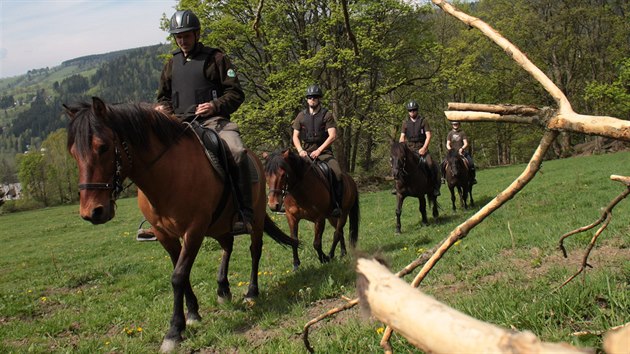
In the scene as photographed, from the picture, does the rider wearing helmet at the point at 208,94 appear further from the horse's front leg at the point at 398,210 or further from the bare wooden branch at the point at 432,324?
the horse's front leg at the point at 398,210

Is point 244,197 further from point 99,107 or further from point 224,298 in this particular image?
point 99,107

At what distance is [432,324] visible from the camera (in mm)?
836

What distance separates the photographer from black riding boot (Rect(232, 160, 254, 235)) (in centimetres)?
564

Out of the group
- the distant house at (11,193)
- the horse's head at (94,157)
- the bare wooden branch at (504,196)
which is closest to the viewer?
the bare wooden branch at (504,196)

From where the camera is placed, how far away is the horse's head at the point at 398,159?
11.8m

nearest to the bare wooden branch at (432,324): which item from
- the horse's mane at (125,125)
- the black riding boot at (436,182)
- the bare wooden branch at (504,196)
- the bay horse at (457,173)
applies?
the bare wooden branch at (504,196)

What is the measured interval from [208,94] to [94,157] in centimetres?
193

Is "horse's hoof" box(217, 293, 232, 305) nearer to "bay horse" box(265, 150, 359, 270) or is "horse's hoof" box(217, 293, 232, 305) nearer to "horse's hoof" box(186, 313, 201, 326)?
"horse's hoof" box(186, 313, 201, 326)

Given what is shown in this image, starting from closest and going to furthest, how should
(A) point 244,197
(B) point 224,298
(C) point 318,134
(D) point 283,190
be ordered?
(A) point 244,197
(B) point 224,298
(D) point 283,190
(C) point 318,134

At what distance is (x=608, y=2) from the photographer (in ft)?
121

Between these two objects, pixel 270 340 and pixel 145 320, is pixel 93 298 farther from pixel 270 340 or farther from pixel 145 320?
pixel 270 340

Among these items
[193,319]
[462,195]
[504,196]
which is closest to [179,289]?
[193,319]

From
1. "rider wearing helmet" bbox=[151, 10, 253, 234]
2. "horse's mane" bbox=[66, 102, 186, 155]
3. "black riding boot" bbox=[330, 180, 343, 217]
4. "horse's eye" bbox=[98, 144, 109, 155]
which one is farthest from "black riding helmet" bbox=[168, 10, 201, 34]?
"black riding boot" bbox=[330, 180, 343, 217]

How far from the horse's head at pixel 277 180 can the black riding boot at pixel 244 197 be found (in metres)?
1.71
